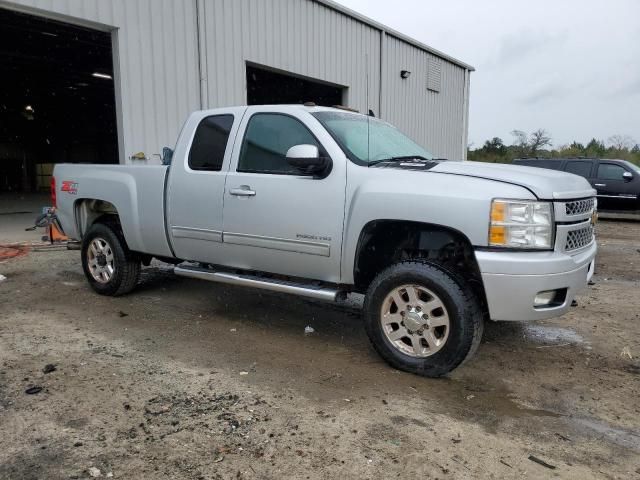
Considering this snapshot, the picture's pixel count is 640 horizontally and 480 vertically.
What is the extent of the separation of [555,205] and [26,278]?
21.1 feet

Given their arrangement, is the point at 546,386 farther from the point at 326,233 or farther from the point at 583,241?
the point at 326,233

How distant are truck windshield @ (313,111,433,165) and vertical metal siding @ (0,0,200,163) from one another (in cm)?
565

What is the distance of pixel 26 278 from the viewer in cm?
675

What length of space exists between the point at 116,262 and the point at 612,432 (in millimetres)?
4850

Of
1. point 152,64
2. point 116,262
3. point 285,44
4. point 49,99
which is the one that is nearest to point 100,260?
point 116,262

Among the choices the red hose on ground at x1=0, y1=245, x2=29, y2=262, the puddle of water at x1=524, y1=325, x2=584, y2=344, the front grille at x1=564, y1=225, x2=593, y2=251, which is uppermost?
the front grille at x1=564, y1=225, x2=593, y2=251

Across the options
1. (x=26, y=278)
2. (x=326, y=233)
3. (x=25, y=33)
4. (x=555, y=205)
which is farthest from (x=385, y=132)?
(x=25, y=33)

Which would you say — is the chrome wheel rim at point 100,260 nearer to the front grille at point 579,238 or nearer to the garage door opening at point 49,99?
the front grille at point 579,238

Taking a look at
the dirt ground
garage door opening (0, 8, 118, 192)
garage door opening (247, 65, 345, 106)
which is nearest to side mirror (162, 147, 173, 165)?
the dirt ground

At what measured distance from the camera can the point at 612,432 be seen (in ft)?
9.89

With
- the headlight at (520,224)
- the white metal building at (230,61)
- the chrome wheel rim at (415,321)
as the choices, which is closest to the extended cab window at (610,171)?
the white metal building at (230,61)

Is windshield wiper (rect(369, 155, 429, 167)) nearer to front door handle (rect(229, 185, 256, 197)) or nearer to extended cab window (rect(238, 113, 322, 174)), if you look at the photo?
extended cab window (rect(238, 113, 322, 174))

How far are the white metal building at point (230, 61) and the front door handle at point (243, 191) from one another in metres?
1.46

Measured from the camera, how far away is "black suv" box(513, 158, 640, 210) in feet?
47.1
